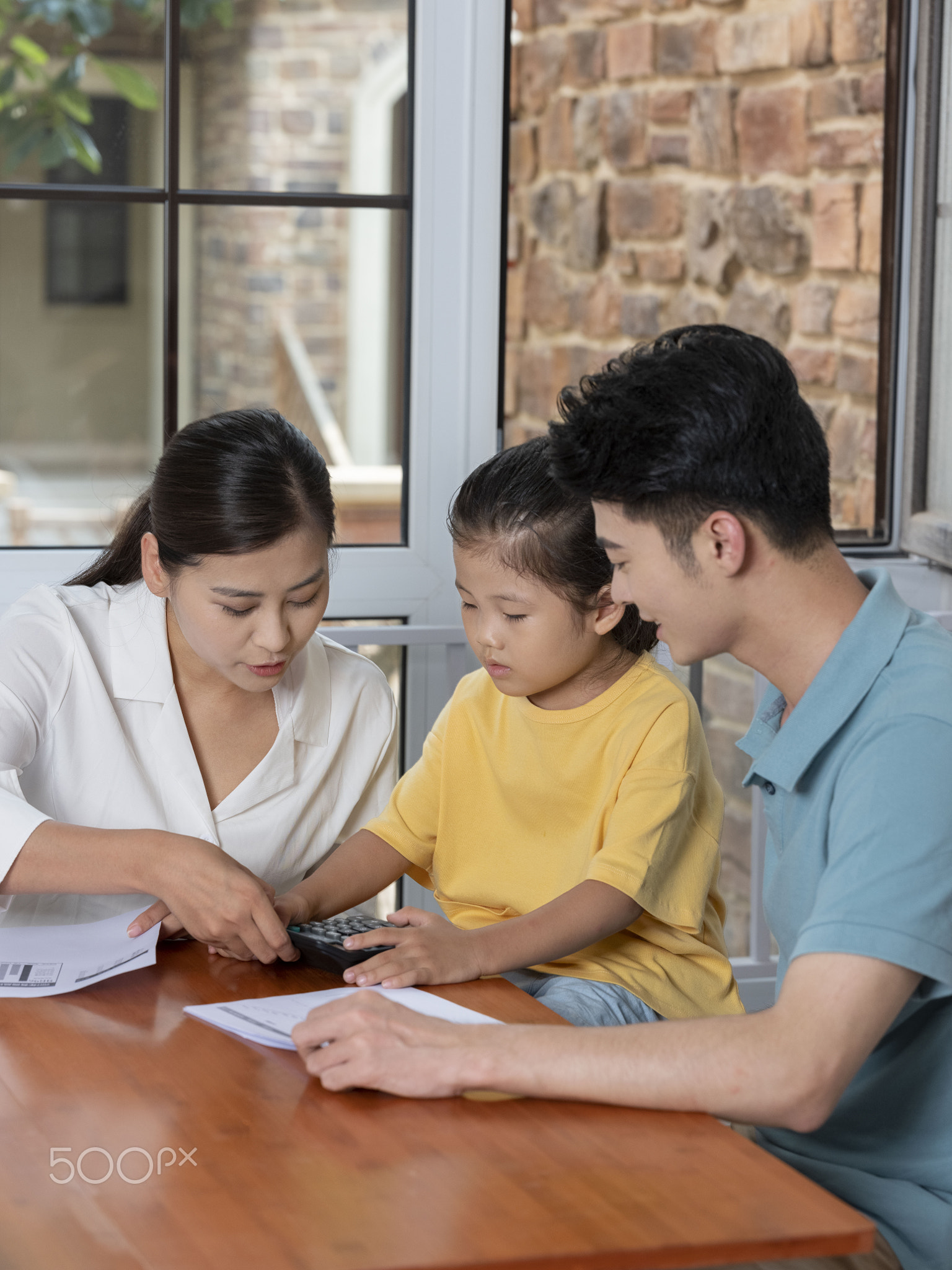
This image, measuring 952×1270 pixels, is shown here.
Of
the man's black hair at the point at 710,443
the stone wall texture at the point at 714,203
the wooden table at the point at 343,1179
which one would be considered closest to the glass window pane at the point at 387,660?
the stone wall texture at the point at 714,203

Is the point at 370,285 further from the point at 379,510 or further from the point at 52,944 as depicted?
the point at 52,944

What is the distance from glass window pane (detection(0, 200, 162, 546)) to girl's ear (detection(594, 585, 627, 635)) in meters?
1.05

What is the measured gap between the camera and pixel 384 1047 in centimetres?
105

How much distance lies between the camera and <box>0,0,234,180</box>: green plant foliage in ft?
7.19

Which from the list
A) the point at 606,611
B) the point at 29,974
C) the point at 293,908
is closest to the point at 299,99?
the point at 606,611

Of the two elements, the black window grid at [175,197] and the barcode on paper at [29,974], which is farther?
the black window grid at [175,197]

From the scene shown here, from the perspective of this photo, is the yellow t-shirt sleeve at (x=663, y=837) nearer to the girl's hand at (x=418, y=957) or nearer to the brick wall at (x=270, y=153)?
the girl's hand at (x=418, y=957)

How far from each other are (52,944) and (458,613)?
1098mm

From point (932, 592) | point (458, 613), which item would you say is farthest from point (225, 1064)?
point (932, 592)

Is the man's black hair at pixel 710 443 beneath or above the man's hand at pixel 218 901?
above

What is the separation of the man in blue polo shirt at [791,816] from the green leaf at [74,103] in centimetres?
132

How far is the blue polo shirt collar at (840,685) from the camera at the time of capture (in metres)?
1.14

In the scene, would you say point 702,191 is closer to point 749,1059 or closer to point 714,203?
point 714,203

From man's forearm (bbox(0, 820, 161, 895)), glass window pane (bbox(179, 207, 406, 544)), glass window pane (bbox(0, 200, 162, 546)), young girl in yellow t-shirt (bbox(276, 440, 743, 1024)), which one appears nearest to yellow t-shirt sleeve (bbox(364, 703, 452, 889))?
young girl in yellow t-shirt (bbox(276, 440, 743, 1024))
